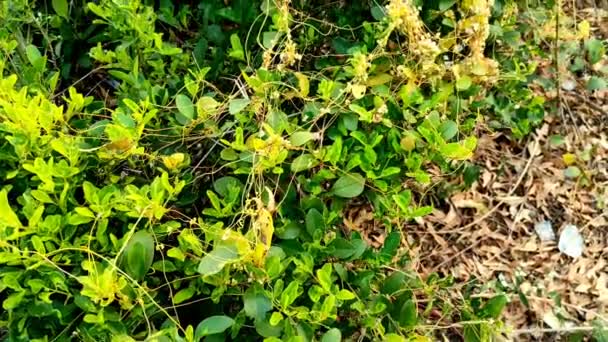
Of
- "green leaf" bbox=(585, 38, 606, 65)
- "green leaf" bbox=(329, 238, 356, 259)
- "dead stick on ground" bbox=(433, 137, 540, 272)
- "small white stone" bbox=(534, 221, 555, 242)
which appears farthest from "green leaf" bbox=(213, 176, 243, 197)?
"green leaf" bbox=(585, 38, 606, 65)

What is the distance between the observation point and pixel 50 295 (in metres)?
1.55

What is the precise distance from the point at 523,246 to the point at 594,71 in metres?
0.71

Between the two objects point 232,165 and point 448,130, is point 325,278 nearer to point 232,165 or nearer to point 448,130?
point 232,165

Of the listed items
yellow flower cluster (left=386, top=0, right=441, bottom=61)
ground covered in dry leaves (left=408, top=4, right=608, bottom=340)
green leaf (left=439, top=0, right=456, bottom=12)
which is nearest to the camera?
yellow flower cluster (left=386, top=0, right=441, bottom=61)

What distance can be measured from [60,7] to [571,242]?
5.40ft

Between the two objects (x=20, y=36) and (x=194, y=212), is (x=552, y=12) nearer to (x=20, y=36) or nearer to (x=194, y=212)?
(x=194, y=212)

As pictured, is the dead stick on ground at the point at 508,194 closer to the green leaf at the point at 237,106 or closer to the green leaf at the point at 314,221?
the green leaf at the point at 314,221

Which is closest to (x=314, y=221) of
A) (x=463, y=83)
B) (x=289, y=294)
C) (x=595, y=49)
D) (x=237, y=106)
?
(x=289, y=294)

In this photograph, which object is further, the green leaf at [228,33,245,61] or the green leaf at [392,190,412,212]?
the green leaf at [228,33,245,61]

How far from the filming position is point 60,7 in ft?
6.67

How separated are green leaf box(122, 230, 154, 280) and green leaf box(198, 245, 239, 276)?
11 cm

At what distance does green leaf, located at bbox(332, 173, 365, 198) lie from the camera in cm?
167

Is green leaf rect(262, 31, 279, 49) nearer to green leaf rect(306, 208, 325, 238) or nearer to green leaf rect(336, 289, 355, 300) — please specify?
green leaf rect(306, 208, 325, 238)

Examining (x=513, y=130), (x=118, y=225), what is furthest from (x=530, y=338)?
(x=118, y=225)
